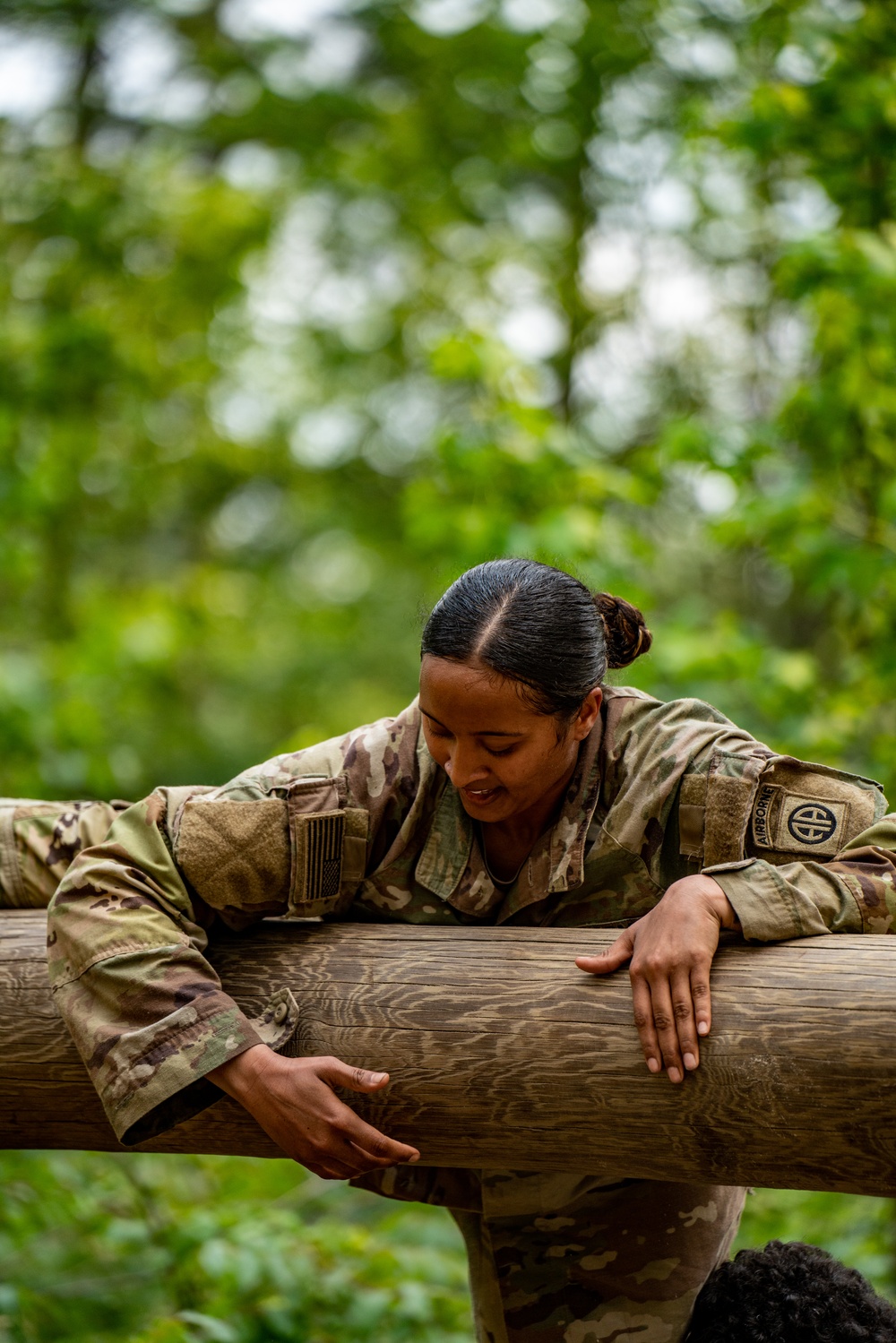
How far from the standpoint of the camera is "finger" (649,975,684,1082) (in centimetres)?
212

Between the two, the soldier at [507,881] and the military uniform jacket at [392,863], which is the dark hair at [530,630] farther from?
the military uniform jacket at [392,863]

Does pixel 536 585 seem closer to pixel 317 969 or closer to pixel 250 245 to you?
pixel 317 969

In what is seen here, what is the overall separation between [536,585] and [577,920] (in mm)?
759

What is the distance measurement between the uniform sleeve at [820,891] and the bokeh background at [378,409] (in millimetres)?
1107

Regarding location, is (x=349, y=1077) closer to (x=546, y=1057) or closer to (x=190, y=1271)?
(x=546, y=1057)

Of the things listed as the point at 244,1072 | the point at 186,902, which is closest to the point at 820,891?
the point at 244,1072

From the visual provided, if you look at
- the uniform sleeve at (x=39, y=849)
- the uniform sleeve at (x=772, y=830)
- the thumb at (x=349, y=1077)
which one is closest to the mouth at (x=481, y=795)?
the uniform sleeve at (x=772, y=830)

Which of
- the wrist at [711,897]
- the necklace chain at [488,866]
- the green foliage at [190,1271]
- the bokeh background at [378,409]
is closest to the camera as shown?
the wrist at [711,897]

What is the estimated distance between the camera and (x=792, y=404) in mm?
4883

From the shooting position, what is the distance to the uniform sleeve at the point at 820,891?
2213 millimetres

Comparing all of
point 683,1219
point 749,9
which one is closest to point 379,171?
point 749,9

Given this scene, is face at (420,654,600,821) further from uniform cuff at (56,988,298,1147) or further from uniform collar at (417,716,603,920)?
uniform cuff at (56,988,298,1147)

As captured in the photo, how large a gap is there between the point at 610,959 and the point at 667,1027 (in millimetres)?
162

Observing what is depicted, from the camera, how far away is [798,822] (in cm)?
244
